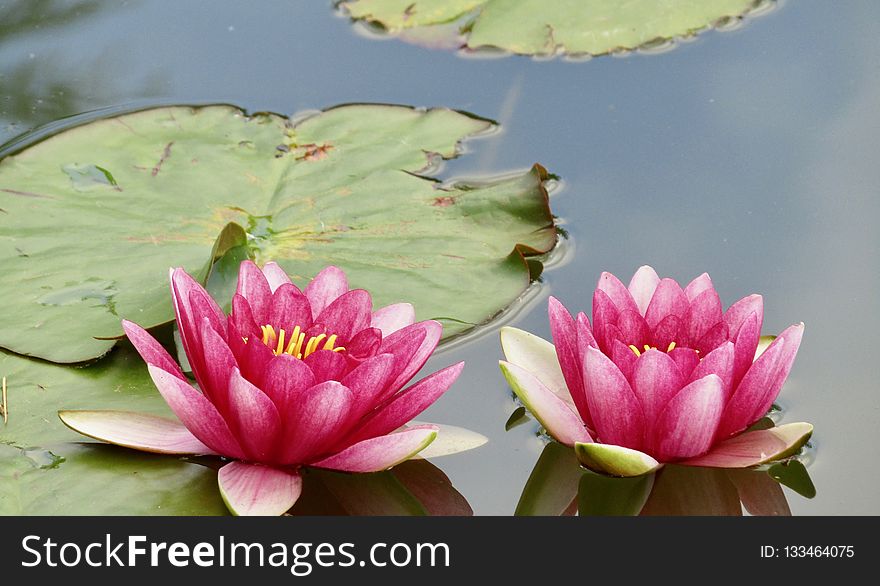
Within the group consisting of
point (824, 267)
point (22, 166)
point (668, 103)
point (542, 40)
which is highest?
point (542, 40)

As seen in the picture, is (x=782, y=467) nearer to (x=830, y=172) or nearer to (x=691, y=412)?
(x=691, y=412)

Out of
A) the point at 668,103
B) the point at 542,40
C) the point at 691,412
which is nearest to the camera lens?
the point at 691,412

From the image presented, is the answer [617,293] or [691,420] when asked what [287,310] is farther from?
[691,420]

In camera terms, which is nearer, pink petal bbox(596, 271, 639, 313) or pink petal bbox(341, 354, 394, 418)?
pink petal bbox(341, 354, 394, 418)

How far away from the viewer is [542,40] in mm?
3104

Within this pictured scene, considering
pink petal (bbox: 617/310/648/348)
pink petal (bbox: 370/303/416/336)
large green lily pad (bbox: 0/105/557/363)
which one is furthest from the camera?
large green lily pad (bbox: 0/105/557/363)

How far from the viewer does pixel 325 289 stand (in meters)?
1.83

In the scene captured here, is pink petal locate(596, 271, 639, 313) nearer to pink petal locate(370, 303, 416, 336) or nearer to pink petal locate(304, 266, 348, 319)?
pink petal locate(370, 303, 416, 336)

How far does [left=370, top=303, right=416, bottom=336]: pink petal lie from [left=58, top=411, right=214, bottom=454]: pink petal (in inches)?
14.6

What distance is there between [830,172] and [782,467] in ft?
3.52

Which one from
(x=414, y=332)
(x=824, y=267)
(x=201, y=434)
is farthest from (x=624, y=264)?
(x=201, y=434)

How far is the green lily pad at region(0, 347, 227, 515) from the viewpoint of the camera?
1595 millimetres

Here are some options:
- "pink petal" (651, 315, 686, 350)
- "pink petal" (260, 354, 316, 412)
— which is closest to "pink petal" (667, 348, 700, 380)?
"pink petal" (651, 315, 686, 350)

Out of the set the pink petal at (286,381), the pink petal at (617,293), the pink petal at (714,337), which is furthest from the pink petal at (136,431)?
the pink petal at (714,337)
